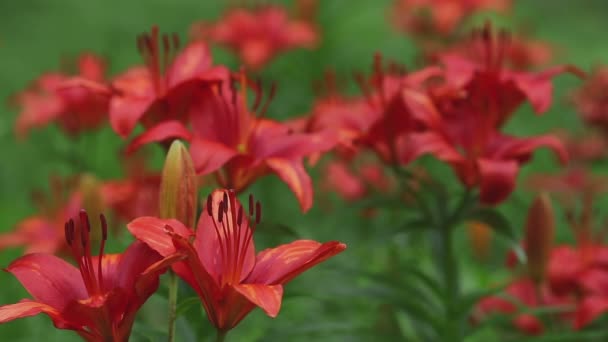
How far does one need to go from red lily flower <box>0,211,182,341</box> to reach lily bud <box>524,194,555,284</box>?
527 mm

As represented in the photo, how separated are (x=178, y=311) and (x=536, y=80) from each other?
1.71 feet

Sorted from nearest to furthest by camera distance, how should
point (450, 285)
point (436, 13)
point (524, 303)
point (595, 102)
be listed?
1. point (450, 285)
2. point (524, 303)
3. point (595, 102)
4. point (436, 13)

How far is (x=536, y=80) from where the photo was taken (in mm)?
1107

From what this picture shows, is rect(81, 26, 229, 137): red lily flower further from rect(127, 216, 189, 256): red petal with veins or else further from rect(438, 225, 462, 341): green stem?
rect(438, 225, 462, 341): green stem

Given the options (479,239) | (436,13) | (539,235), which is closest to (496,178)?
(539,235)

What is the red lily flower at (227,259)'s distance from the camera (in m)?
0.76

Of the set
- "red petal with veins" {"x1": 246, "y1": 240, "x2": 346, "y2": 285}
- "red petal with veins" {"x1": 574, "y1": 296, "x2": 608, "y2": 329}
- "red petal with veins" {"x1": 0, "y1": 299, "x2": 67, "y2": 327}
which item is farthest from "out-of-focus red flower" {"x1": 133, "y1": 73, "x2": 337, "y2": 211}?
"red petal with veins" {"x1": 574, "y1": 296, "x2": 608, "y2": 329}

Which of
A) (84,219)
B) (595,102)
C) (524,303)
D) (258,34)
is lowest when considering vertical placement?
(524,303)

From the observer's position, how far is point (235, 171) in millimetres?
981

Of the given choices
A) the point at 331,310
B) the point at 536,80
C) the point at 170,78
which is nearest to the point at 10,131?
the point at 331,310

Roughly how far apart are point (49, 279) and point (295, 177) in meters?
0.26

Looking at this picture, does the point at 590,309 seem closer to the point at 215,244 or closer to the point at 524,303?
the point at 524,303

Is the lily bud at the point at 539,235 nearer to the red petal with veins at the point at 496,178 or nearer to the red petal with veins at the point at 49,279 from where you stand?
the red petal with veins at the point at 496,178

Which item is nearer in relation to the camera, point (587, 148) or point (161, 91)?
point (161, 91)
